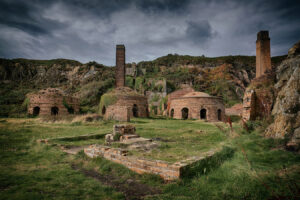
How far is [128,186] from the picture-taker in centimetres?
308

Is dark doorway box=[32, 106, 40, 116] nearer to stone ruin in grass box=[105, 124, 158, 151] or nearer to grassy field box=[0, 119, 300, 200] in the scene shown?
stone ruin in grass box=[105, 124, 158, 151]

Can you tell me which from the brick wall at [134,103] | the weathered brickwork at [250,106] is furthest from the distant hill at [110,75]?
the weathered brickwork at [250,106]

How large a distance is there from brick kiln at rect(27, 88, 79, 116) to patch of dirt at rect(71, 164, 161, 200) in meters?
17.4

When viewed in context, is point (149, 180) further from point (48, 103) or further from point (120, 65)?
point (120, 65)

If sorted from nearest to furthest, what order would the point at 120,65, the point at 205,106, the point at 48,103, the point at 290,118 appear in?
1. the point at 290,118
2. the point at 48,103
3. the point at 205,106
4. the point at 120,65

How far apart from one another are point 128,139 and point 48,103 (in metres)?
16.1

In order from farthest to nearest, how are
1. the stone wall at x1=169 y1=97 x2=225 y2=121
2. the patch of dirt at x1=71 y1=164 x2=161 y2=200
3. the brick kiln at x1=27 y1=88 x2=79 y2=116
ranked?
the stone wall at x1=169 y1=97 x2=225 y2=121
the brick kiln at x1=27 y1=88 x2=79 y2=116
the patch of dirt at x1=71 y1=164 x2=161 y2=200

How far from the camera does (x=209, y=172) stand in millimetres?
3311

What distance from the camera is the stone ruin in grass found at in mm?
5360

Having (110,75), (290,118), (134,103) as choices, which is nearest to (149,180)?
(290,118)

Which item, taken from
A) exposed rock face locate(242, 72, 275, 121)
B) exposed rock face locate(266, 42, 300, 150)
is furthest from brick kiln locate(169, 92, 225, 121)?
exposed rock face locate(266, 42, 300, 150)

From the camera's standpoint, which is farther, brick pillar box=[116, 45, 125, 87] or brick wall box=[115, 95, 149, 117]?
brick pillar box=[116, 45, 125, 87]

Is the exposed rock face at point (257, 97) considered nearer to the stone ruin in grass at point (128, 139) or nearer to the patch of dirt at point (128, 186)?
the stone ruin in grass at point (128, 139)

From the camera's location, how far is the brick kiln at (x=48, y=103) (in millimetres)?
18312
